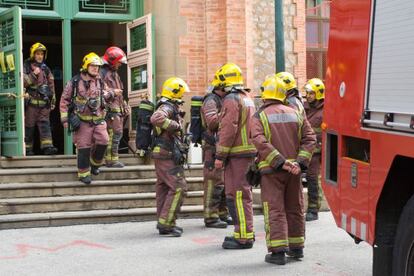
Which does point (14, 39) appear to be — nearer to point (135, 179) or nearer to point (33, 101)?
point (33, 101)

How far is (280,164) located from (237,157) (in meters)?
1.19

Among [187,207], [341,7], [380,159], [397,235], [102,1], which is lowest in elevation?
[187,207]

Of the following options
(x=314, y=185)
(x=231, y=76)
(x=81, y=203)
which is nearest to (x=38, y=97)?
(x=81, y=203)

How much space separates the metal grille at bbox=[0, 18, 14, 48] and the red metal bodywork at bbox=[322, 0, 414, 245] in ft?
23.4

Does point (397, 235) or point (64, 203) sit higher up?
point (397, 235)

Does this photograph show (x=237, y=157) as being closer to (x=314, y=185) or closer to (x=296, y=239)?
(x=296, y=239)

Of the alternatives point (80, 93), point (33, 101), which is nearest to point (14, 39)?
point (33, 101)

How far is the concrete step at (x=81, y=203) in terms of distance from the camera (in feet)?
30.9

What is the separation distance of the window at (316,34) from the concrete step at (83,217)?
7001 millimetres

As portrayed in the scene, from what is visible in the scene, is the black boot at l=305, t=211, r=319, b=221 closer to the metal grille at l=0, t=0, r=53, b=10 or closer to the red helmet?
the red helmet

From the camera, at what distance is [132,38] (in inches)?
498

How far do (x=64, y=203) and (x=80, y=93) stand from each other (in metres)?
1.64

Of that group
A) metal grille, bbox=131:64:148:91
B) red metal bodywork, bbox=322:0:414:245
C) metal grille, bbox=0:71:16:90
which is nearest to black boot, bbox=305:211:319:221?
metal grille, bbox=131:64:148:91

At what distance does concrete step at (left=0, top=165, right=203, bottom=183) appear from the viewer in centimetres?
1020
